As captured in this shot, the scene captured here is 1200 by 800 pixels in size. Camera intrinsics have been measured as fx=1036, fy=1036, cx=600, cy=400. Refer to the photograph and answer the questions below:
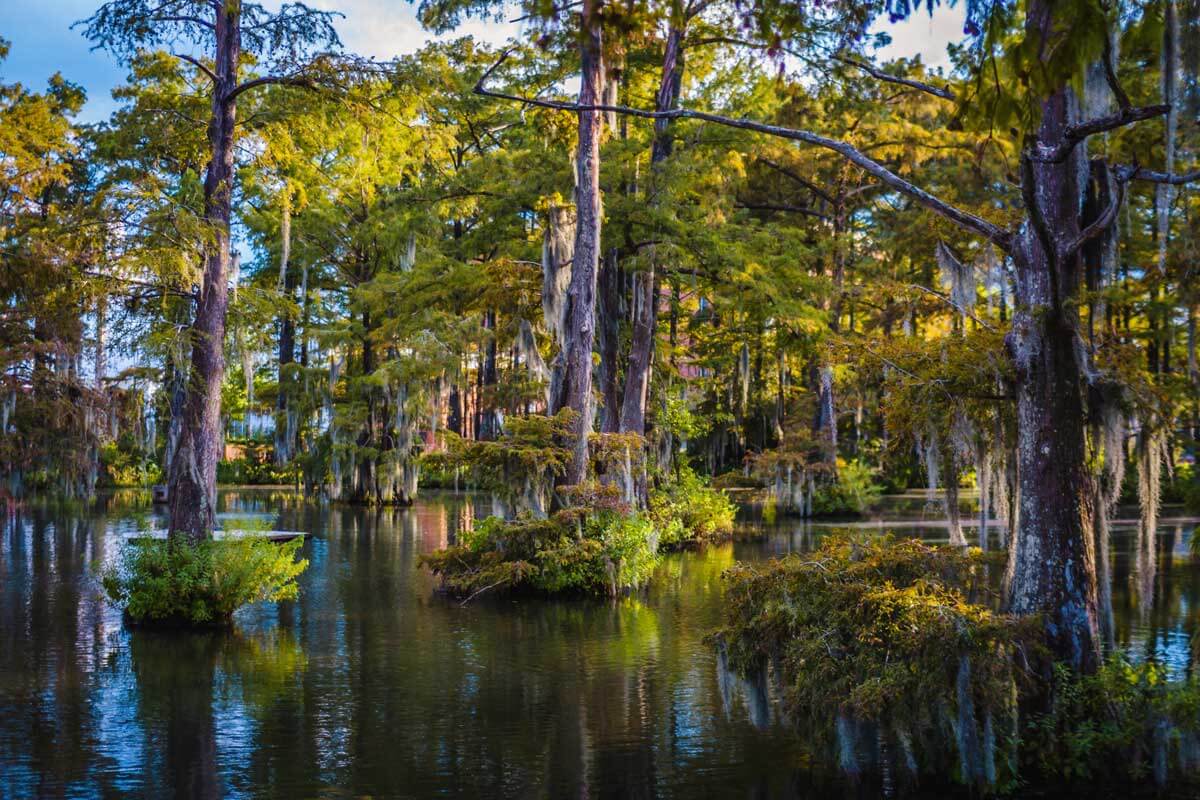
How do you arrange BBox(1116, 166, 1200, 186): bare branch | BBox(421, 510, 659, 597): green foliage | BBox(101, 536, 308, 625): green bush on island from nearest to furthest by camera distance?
1. BBox(1116, 166, 1200, 186): bare branch
2. BBox(101, 536, 308, 625): green bush on island
3. BBox(421, 510, 659, 597): green foliage

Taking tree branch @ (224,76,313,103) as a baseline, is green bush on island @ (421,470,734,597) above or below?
below

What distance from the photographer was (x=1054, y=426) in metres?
7.70

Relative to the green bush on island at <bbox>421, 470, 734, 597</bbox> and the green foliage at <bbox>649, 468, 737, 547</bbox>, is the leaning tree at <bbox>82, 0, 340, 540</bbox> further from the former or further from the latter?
the green foliage at <bbox>649, 468, 737, 547</bbox>

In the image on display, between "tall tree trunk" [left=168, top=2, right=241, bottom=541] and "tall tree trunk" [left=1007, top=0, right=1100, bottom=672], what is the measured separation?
375 inches

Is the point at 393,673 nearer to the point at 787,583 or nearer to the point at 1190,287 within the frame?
the point at 787,583

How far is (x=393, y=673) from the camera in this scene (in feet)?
35.3

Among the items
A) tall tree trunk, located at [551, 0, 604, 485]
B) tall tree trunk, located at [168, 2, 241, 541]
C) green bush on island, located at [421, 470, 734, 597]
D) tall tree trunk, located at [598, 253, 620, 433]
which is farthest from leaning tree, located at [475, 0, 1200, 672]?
tall tree trunk, located at [598, 253, 620, 433]

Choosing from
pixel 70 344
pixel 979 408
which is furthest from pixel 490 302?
pixel 979 408

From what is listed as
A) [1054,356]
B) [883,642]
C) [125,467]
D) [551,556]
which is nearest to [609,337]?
[551,556]

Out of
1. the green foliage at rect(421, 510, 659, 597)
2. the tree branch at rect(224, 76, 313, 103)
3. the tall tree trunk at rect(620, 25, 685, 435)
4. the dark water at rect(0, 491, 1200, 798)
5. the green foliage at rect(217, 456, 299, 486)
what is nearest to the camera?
the dark water at rect(0, 491, 1200, 798)

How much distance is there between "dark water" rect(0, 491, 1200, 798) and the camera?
7.42 metres

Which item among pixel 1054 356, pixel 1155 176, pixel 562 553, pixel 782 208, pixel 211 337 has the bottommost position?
pixel 562 553

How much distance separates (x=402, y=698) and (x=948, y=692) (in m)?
5.19

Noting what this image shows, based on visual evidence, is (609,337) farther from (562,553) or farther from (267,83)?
(267,83)
